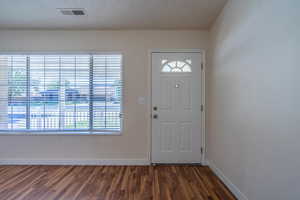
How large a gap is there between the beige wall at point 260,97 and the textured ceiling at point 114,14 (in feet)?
1.37

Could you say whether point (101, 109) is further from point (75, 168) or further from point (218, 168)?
point (218, 168)

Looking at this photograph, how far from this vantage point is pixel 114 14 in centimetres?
286

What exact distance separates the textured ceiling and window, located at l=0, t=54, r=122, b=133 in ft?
1.82

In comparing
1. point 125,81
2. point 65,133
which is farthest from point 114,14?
point 65,133

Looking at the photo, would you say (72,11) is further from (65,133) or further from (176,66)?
(65,133)

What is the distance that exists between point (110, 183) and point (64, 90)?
1.87 metres

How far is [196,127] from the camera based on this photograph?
3.37 m

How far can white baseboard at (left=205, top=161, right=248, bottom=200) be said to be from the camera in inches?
86.6

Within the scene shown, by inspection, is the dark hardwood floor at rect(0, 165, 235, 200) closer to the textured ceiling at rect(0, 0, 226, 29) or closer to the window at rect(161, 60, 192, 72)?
the window at rect(161, 60, 192, 72)

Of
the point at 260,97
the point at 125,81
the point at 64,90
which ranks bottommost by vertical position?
the point at 260,97

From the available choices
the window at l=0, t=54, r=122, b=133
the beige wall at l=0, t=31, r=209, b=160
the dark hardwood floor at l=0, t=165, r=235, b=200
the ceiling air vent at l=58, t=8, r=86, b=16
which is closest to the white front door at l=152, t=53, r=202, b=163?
the beige wall at l=0, t=31, r=209, b=160

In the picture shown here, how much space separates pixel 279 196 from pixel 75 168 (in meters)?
2.95

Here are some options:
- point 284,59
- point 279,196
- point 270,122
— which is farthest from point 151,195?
point 284,59

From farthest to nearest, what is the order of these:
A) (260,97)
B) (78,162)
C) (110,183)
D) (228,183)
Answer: (78,162), (110,183), (228,183), (260,97)
